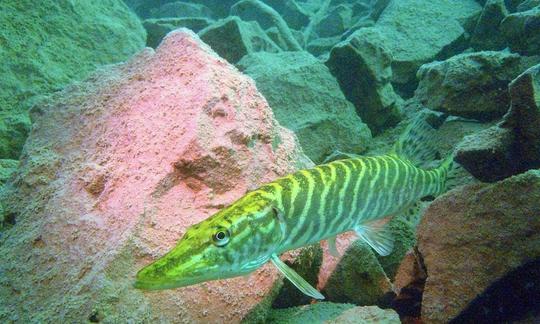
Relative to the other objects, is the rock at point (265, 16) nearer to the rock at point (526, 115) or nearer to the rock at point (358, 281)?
the rock at point (526, 115)

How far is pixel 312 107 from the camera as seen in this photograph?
20.1ft

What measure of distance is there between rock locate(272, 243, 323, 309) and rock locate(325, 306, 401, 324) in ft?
1.80

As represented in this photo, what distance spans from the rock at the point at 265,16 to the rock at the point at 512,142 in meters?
7.88

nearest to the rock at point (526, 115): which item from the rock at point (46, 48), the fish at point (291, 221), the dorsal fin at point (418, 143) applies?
the fish at point (291, 221)

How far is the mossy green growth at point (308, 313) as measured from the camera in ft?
9.89

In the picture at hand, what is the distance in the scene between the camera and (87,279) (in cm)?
264

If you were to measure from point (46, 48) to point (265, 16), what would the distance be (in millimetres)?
6935

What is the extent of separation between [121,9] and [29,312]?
7601 millimetres

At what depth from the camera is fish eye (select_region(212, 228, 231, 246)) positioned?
235 cm

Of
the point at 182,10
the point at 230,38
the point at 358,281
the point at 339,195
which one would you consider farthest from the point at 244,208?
Answer: the point at 182,10

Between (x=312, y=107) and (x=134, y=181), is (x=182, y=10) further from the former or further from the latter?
(x=134, y=181)

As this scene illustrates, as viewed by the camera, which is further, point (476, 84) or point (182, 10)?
point (182, 10)

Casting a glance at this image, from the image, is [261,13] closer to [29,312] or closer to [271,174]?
[271,174]

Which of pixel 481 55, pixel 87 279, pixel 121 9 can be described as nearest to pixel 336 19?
pixel 121 9
